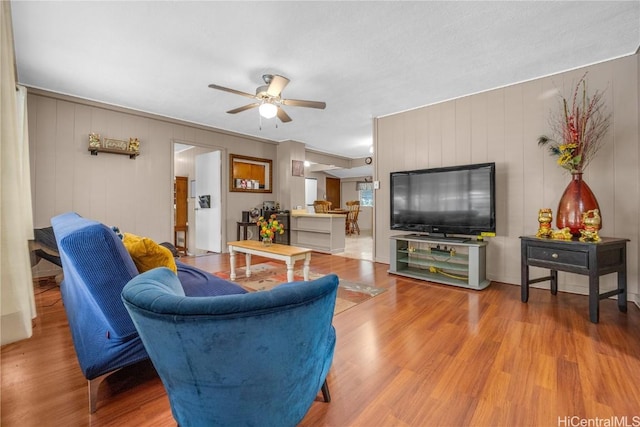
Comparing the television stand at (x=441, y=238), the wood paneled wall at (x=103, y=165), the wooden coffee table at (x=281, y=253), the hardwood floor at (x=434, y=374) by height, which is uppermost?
the wood paneled wall at (x=103, y=165)

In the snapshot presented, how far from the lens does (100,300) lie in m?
1.20

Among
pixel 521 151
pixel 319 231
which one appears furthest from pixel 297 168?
pixel 521 151

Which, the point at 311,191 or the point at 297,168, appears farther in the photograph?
the point at 311,191

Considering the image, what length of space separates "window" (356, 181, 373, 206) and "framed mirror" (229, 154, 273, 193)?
4.78 metres

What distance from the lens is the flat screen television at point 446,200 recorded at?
321cm

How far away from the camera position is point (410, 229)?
3.84 metres

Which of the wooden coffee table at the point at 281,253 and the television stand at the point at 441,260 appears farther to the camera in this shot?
the television stand at the point at 441,260


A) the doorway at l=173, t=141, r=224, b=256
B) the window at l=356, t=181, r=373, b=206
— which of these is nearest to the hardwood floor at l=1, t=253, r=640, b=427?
the doorway at l=173, t=141, r=224, b=256

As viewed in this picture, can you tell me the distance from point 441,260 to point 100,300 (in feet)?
11.8

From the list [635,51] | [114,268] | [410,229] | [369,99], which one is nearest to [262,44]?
[369,99]

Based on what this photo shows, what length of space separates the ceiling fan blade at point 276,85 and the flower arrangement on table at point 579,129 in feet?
8.99

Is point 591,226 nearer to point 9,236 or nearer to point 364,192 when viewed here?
point 9,236

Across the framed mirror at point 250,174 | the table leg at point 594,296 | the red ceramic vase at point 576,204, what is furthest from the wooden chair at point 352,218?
the table leg at point 594,296

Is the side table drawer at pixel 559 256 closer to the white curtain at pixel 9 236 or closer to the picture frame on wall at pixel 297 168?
the white curtain at pixel 9 236
